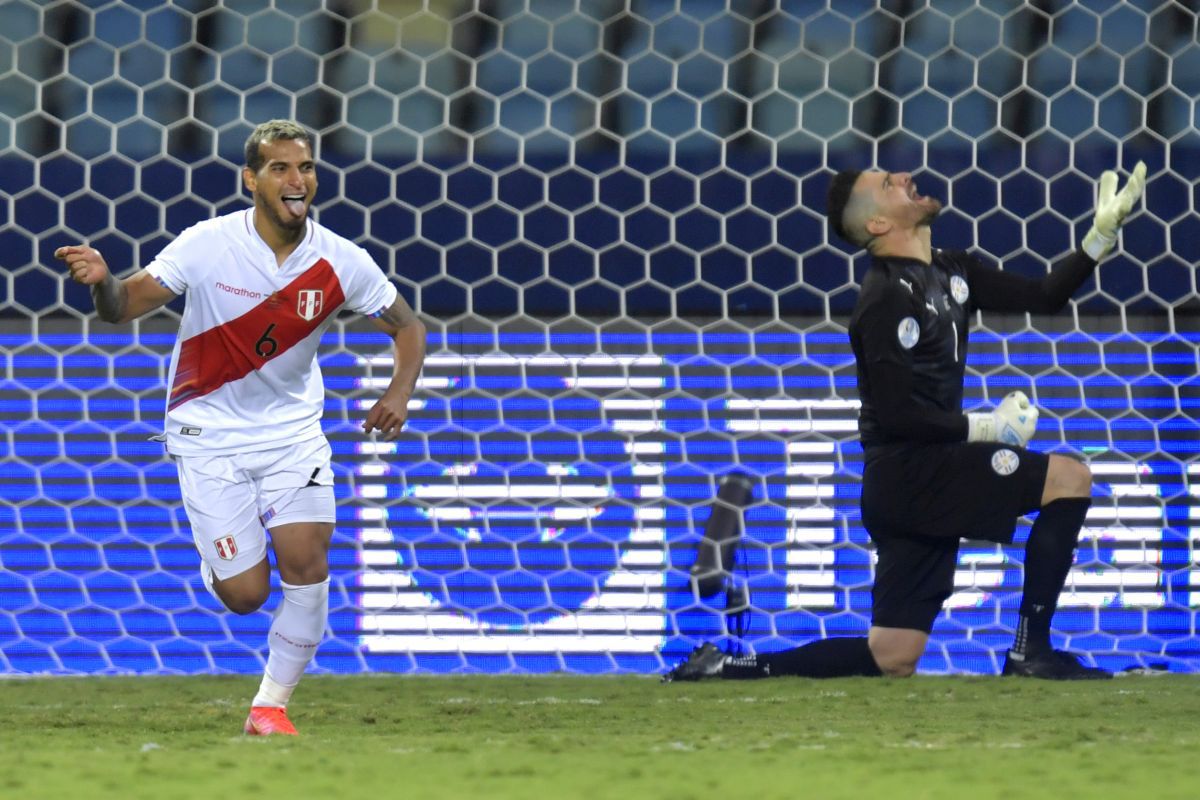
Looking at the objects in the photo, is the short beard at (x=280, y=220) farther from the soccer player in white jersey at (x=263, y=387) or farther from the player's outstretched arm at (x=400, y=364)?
the player's outstretched arm at (x=400, y=364)

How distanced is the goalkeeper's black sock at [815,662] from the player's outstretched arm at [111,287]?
1.91m

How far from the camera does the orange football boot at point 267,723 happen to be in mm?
3572

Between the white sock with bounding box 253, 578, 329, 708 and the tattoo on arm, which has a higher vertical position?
the tattoo on arm

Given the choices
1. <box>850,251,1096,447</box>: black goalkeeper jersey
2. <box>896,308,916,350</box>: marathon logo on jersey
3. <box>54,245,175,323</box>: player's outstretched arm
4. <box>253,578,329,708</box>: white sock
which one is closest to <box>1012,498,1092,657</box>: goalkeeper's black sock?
<box>850,251,1096,447</box>: black goalkeeper jersey

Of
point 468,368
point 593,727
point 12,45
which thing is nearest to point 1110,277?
point 468,368

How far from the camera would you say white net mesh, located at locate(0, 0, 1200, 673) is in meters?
5.39

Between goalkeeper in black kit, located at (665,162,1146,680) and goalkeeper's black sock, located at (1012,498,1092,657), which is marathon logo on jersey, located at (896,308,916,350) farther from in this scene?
goalkeeper's black sock, located at (1012,498,1092,657)

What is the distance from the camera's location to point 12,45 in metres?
5.68

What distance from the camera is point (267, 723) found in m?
3.59

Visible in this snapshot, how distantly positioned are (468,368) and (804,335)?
1.05m

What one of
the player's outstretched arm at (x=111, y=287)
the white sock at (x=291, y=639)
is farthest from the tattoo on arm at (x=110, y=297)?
the white sock at (x=291, y=639)

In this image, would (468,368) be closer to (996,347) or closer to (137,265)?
(137,265)

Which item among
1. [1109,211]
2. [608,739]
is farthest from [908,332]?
[608,739]

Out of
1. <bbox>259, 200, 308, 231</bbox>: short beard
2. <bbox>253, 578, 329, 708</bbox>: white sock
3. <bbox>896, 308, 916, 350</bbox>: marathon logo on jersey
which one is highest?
<bbox>259, 200, 308, 231</bbox>: short beard
